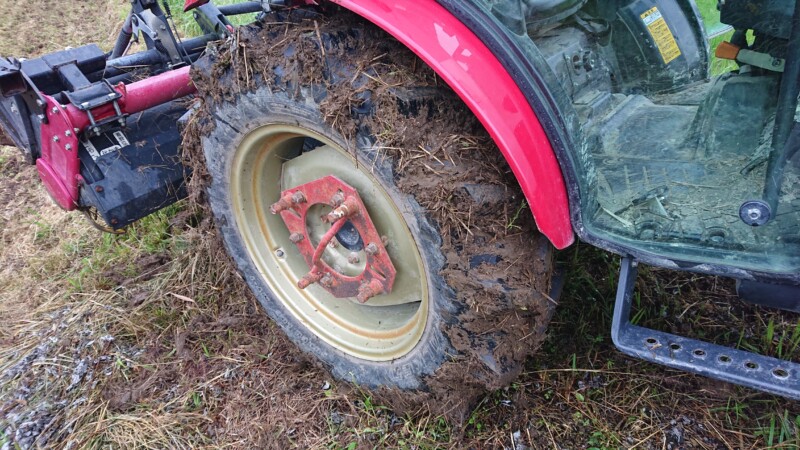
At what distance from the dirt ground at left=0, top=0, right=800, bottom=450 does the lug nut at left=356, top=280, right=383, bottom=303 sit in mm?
385

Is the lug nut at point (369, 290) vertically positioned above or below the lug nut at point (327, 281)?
above

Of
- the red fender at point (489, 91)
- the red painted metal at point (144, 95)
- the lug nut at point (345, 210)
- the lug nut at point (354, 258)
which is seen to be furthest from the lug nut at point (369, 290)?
the red painted metal at point (144, 95)

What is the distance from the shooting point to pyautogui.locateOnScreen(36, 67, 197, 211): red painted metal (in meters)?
2.18

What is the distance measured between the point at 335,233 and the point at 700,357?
3.41 ft

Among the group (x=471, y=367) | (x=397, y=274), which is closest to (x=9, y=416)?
(x=397, y=274)

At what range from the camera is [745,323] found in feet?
7.18

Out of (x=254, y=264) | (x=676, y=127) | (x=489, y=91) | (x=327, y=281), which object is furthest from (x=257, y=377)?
(x=676, y=127)

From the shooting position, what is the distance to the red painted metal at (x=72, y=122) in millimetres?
2182

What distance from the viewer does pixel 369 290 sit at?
1.94 meters

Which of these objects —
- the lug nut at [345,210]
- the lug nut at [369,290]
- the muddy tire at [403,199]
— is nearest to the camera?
the muddy tire at [403,199]

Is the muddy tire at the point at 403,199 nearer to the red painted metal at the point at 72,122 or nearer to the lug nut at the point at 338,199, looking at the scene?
the lug nut at the point at 338,199

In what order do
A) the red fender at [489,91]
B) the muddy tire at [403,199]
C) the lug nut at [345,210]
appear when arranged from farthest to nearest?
the lug nut at [345,210], the muddy tire at [403,199], the red fender at [489,91]

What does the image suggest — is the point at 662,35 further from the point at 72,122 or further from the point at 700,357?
the point at 72,122

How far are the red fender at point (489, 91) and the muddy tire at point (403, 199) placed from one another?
0.12m
